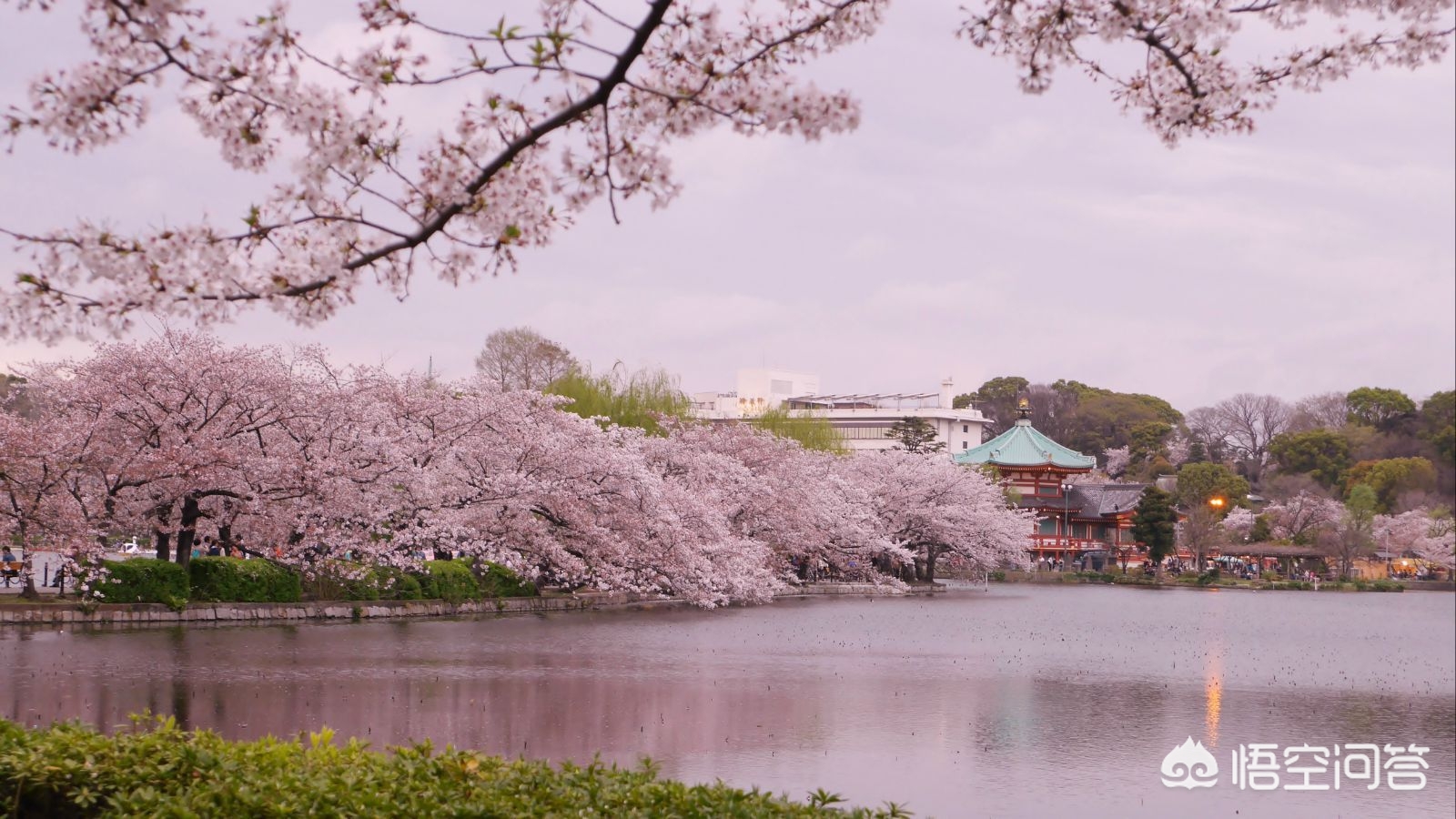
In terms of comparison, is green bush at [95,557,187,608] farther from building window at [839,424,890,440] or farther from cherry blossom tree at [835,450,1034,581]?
building window at [839,424,890,440]

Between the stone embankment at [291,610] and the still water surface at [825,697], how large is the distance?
81 cm

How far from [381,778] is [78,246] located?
7.57ft

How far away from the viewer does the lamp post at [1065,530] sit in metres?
59.1

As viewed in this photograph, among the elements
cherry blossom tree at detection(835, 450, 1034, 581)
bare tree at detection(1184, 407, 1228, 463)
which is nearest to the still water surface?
cherry blossom tree at detection(835, 450, 1034, 581)

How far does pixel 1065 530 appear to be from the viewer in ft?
196

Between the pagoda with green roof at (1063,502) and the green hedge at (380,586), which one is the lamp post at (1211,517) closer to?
the pagoda with green roof at (1063,502)

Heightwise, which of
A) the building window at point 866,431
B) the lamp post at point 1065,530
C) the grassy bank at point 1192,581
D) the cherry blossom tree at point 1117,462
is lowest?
the grassy bank at point 1192,581

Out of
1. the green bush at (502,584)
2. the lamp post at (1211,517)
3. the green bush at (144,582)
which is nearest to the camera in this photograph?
the green bush at (144,582)

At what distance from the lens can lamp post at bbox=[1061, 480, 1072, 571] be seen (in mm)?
59125

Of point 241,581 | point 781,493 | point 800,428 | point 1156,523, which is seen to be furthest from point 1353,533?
point 241,581

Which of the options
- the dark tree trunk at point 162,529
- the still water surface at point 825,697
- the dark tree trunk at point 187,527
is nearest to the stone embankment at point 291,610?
the still water surface at point 825,697

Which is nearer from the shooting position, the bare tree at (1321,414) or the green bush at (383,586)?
the green bush at (383,586)

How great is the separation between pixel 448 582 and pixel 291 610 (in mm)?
3705

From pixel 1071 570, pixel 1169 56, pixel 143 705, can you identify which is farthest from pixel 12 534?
pixel 1071 570
